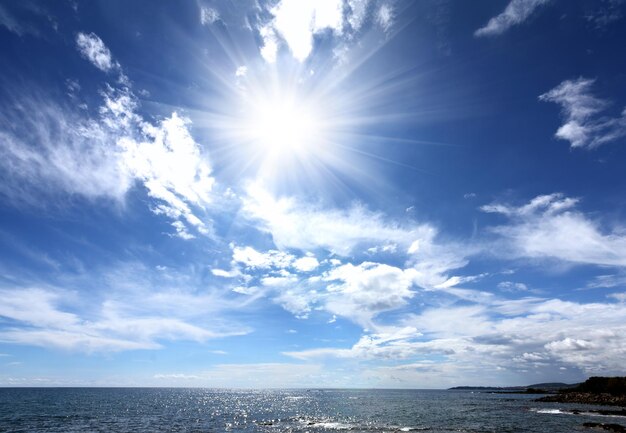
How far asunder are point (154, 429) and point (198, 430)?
8.89m

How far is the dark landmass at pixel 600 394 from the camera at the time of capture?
4592 inches

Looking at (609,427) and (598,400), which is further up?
(598,400)

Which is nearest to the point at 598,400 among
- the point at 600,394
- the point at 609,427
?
the point at 600,394

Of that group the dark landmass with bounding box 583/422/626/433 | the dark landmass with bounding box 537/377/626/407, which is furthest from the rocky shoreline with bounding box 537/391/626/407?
the dark landmass with bounding box 583/422/626/433

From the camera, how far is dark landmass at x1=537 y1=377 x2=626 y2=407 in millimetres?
116625

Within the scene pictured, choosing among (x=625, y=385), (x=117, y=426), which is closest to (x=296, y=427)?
(x=117, y=426)

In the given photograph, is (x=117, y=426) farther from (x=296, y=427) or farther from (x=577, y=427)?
(x=577, y=427)

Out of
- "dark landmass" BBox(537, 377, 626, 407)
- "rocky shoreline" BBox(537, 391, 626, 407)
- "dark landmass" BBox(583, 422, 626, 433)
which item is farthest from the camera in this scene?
"dark landmass" BBox(537, 377, 626, 407)

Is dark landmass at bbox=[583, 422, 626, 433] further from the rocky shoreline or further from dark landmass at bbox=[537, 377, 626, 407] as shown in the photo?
dark landmass at bbox=[537, 377, 626, 407]

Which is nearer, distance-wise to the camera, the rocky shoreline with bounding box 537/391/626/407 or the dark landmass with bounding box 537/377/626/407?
the rocky shoreline with bounding box 537/391/626/407

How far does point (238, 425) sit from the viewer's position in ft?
232

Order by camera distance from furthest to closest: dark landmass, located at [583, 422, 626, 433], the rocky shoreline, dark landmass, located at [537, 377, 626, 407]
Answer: dark landmass, located at [537, 377, 626, 407]
the rocky shoreline
dark landmass, located at [583, 422, 626, 433]

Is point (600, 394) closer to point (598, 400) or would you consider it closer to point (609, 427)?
point (598, 400)

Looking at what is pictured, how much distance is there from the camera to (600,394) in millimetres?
141000
